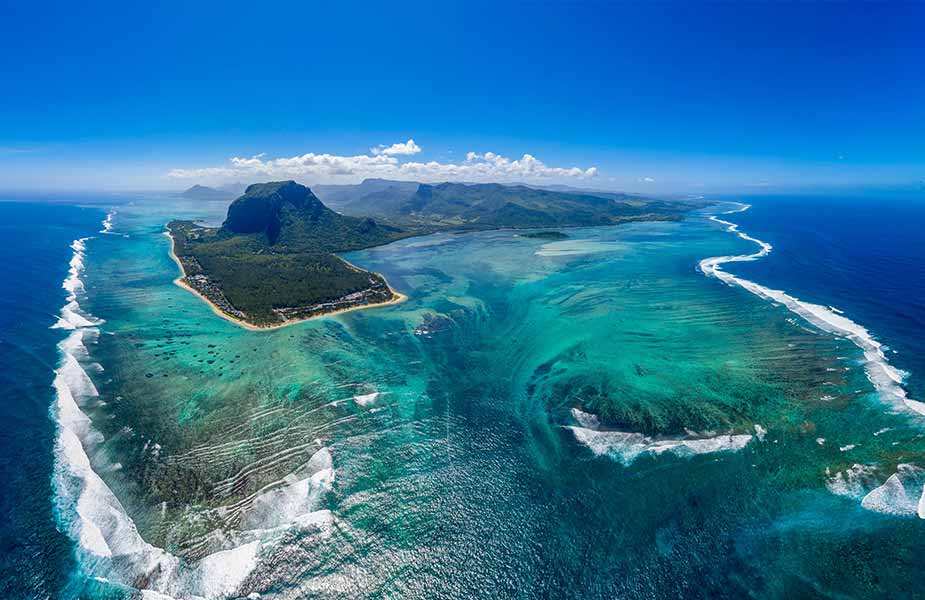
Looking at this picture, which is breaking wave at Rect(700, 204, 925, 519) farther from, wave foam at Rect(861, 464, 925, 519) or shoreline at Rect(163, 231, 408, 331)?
shoreline at Rect(163, 231, 408, 331)

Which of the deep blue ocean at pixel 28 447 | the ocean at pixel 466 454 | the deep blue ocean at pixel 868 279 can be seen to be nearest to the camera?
the deep blue ocean at pixel 28 447

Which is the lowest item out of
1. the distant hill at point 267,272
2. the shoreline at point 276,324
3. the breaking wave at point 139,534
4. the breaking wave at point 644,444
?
the breaking wave at point 139,534

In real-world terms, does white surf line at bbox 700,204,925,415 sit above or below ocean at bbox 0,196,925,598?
above

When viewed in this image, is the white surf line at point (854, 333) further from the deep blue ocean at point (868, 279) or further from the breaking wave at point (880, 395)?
the deep blue ocean at point (868, 279)

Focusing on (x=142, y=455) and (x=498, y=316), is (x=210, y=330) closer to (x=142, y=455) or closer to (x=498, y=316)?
(x=142, y=455)

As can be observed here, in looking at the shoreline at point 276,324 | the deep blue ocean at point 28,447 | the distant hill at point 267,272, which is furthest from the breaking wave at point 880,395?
the distant hill at point 267,272

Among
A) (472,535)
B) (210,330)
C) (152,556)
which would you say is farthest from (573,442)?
(210,330)

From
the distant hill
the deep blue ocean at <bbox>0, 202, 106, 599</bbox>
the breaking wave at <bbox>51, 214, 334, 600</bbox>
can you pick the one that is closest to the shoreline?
the distant hill
